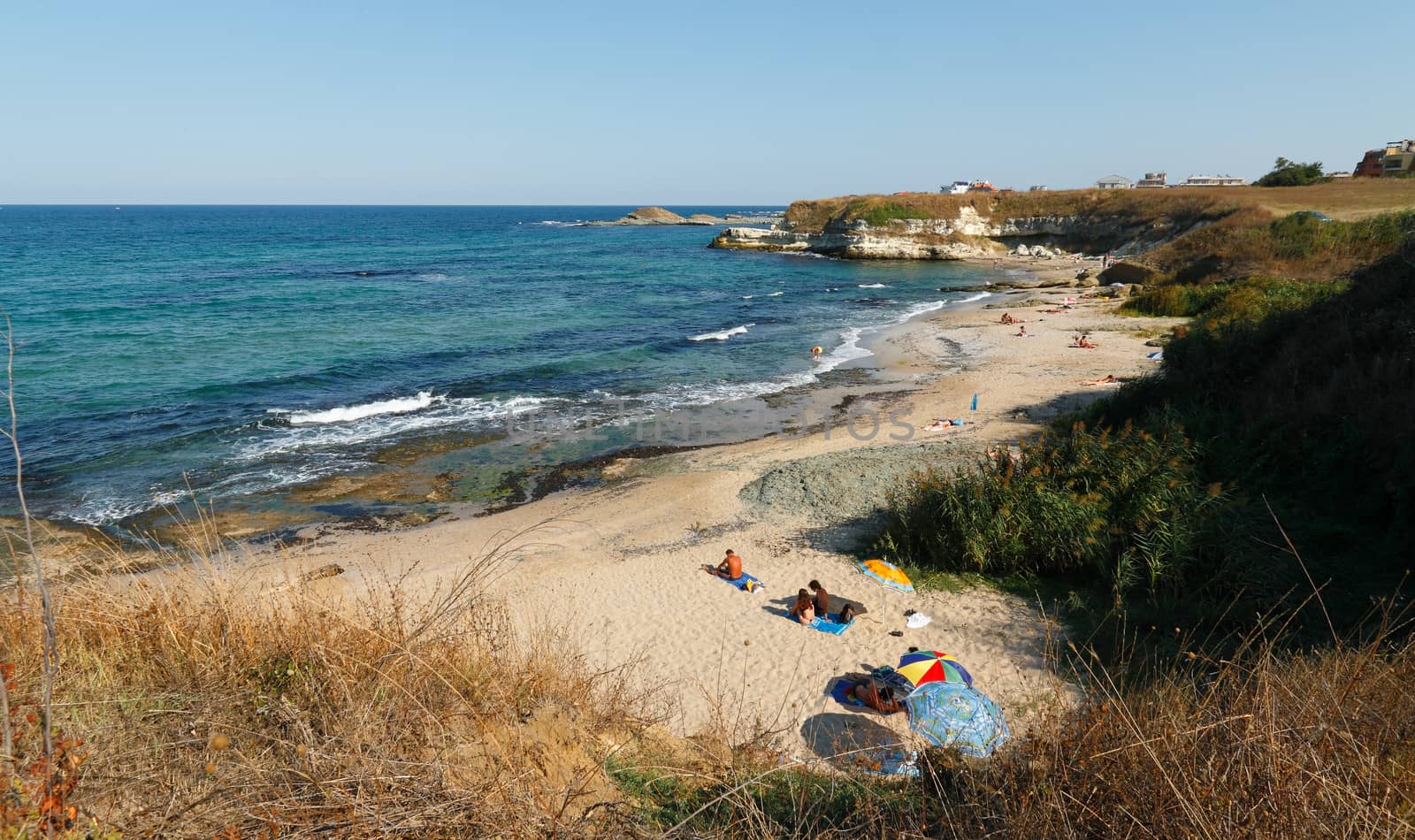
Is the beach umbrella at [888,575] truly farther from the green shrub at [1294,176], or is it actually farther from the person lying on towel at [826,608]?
the green shrub at [1294,176]

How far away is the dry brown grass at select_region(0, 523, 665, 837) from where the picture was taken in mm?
3258

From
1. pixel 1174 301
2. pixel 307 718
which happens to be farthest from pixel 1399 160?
pixel 307 718

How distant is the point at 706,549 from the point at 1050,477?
19.5 ft

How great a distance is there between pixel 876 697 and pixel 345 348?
28525 mm

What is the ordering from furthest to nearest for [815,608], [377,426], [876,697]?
[377,426], [815,608], [876,697]

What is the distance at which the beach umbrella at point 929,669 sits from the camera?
8.15 metres

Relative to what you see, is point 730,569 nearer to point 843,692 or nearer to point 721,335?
point 843,692

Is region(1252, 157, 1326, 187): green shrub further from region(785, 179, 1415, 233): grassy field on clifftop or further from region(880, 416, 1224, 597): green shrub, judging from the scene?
region(880, 416, 1224, 597): green shrub

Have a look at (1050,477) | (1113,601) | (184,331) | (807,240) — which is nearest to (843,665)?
(1113,601)

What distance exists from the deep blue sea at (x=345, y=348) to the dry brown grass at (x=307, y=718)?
8.37 ft

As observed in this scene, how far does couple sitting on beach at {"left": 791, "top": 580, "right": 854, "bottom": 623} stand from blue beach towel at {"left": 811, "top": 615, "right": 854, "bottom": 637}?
1.6 inches

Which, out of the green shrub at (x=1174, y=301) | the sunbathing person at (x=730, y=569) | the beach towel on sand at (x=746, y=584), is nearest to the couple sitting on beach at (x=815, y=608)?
the beach towel on sand at (x=746, y=584)

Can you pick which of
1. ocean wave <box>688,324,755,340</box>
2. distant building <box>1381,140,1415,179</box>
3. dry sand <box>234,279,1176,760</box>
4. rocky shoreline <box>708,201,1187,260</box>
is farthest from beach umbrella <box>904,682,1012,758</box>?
distant building <box>1381,140,1415,179</box>

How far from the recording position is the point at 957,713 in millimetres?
7027
